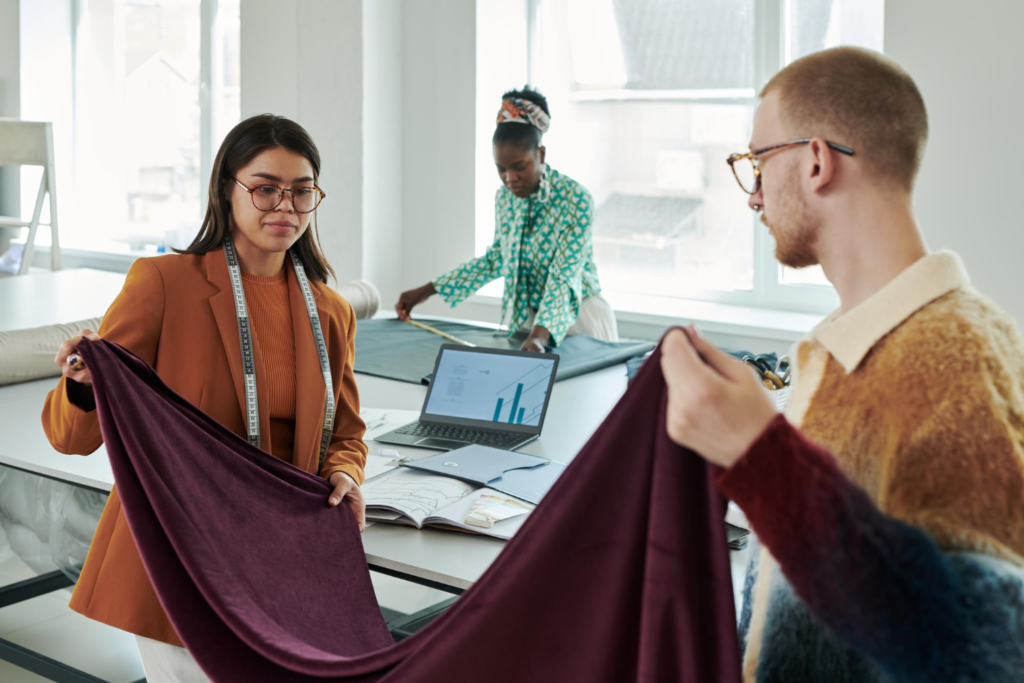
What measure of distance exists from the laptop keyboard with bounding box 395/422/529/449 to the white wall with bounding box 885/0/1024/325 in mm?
2123

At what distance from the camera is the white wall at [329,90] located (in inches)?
209

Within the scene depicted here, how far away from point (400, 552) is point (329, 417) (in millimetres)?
285

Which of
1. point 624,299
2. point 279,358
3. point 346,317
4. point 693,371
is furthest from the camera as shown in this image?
point 624,299

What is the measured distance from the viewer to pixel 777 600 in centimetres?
97

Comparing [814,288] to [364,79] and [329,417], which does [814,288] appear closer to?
[364,79]

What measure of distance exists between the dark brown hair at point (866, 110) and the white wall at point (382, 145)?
4.49 meters

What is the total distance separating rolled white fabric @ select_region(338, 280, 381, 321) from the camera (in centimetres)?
376

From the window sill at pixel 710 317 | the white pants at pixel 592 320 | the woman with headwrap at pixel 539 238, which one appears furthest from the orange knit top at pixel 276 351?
the window sill at pixel 710 317

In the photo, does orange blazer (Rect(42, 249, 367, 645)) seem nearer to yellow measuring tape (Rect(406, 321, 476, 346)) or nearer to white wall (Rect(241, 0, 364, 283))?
yellow measuring tape (Rect(406, 321, 476, 346))

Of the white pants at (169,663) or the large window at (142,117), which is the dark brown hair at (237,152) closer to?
the white pants at (169,663)

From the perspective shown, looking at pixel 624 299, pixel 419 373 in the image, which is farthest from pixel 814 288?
pixel 419 373

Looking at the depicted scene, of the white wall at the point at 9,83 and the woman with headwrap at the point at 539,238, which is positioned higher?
the white wall at the point at 9,83

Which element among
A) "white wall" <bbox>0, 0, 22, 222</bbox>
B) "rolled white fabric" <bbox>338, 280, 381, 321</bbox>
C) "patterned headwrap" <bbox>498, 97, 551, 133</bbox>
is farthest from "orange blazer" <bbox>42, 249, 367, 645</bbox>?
"white wall" <bbox>0, 0, 22, 222</bbox>

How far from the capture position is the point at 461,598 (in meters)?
1.11
